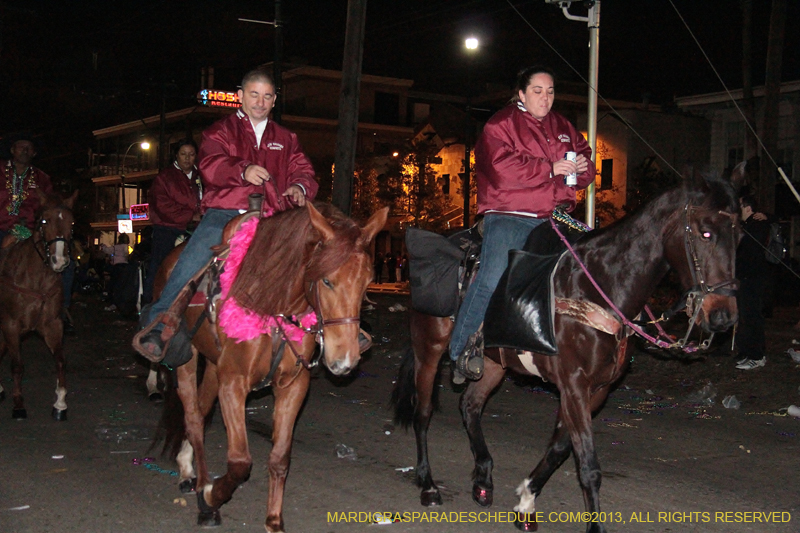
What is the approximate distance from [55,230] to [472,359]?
5659 millimetres

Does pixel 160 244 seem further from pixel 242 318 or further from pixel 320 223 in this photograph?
pixel 320 223

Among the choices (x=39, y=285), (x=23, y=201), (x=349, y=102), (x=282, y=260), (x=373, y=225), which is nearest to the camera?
(x=373, y=225)

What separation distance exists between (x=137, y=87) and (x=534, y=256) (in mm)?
63438

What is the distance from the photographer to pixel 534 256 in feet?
18.2

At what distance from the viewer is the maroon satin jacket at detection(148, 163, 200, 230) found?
367 inches

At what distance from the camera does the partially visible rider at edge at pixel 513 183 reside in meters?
5.74

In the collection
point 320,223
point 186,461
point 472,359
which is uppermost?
point 320,223

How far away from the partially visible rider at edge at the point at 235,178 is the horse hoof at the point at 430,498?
218cm

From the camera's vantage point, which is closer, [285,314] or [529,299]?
[285,314]

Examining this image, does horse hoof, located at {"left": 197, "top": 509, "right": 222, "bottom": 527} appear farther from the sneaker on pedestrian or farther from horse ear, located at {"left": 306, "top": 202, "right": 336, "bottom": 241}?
the sneaker on pedestrian

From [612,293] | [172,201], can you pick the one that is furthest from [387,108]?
[612,293]

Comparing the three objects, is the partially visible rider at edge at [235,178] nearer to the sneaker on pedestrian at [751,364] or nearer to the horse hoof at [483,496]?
the horse hoof at [483,496]

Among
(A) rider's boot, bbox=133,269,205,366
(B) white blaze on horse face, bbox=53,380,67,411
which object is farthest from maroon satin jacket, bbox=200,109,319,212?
(B) white blaze on horse face, bbox=53,380,67,411

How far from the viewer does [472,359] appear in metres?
5.81
